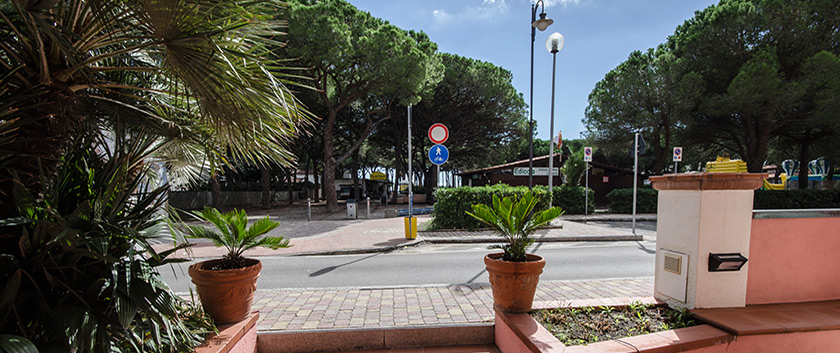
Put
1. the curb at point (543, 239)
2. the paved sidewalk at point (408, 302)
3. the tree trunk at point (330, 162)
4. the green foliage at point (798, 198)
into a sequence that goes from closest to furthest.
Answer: the paved sidewalk at point (408, 302)
the curb at point (543, 239)
the green foliage at point (798, 198)
the tree trunk at point (330, 162)

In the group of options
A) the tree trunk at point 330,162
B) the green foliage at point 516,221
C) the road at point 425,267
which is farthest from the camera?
the tree trunk at point 330,162

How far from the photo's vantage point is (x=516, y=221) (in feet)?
10.7

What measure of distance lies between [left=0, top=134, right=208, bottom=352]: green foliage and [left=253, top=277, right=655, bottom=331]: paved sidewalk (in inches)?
56.8

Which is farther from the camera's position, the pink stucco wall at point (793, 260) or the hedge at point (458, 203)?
the hedge at point (458, 203)

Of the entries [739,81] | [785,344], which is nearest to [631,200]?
[739,81]

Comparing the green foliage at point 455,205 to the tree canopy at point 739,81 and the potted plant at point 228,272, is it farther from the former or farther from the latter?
the tree canopy at point 739,81

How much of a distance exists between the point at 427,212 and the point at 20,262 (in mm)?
16114

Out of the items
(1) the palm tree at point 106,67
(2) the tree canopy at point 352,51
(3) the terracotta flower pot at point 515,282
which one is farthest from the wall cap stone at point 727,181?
(2) the tree canopy at point 352,51

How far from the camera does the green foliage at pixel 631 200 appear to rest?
671 inches

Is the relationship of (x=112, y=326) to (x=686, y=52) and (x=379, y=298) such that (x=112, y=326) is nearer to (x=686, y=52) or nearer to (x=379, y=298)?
(x=379, y=298)

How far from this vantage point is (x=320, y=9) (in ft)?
48.8

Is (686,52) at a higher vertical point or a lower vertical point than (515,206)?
higher

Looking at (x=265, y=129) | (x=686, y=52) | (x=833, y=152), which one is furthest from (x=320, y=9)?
(x=833, y=152)

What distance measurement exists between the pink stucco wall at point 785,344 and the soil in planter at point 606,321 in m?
0.30
